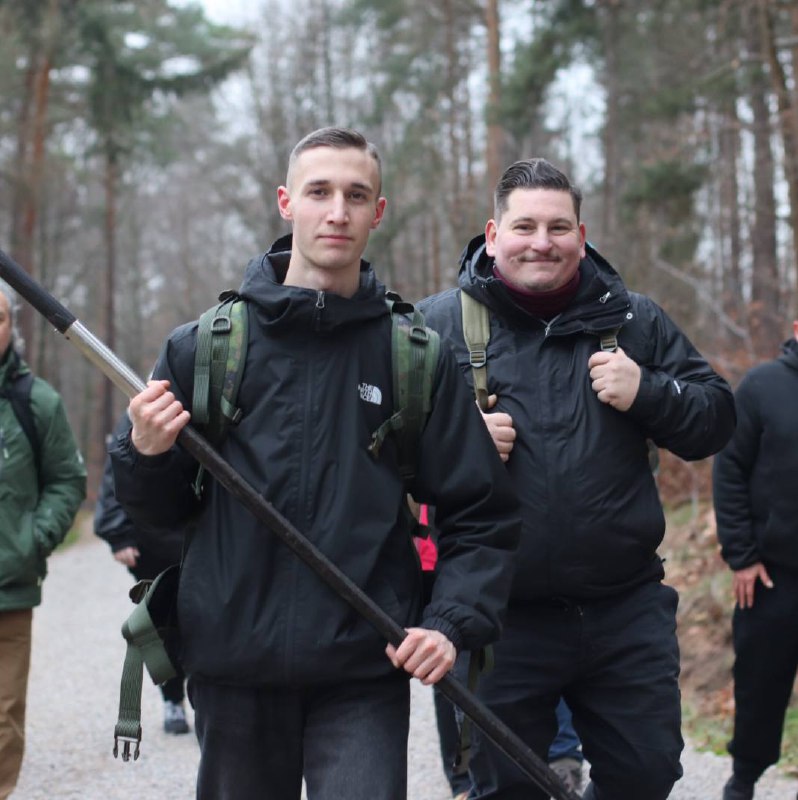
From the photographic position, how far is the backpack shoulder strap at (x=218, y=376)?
9.78ft

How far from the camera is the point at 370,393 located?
3.06 meters

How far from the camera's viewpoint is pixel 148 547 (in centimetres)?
659

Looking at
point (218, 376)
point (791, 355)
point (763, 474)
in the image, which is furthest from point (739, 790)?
point (218, 376)

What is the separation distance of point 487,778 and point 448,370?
1416 mm

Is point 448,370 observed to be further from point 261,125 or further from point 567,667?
point 261,125

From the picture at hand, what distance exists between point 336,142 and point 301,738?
1556 millimetres

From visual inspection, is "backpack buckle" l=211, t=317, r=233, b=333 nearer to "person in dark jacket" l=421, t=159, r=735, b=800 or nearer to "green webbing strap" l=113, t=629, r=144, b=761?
"green webbing strap" l=113, t=629, r=144, b=761

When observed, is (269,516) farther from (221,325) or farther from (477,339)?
(477,339)

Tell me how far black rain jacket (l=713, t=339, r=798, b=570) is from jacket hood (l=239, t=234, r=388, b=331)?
8.45ft

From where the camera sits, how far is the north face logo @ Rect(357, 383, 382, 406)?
3052 millimetres

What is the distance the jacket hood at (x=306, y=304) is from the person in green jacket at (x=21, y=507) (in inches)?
91.1

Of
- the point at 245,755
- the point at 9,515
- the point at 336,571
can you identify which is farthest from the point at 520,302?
the point at 9,515

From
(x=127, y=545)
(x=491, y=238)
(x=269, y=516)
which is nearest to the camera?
(x=269, y=516)

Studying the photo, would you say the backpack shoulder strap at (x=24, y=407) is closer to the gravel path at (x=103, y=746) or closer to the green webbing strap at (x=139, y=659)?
the gravel path at (x=103, y=746)
